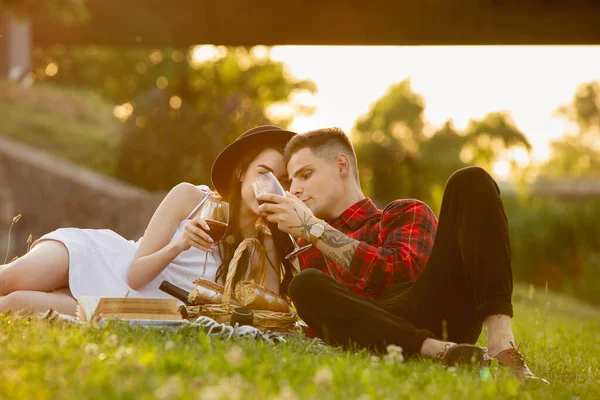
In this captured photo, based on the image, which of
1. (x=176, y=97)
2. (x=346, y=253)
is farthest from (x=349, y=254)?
(x=176, y=97)

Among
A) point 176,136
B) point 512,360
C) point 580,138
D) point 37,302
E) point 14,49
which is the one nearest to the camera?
point 512,360

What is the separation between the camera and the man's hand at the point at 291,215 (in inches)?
150

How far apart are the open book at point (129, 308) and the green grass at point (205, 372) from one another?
7.9 inches

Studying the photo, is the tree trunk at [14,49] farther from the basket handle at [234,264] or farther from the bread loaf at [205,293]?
the bread loaf at [205,293]

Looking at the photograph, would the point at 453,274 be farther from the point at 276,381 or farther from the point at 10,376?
the point at 10,376

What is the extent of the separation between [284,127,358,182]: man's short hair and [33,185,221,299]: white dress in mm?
678

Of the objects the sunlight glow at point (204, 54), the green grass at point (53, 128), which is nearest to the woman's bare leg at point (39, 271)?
the green grass at point (53, 128)

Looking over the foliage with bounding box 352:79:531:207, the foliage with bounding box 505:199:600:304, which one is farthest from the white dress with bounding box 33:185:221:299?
the foliage with bounding box 352:79:531:207

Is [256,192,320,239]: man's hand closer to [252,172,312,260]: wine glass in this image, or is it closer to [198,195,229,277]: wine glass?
[252,172,312,260]: wine glass

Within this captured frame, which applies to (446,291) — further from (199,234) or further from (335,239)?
(199,234)

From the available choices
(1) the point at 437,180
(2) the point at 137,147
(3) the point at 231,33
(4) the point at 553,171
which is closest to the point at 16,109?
(2) the point at 137,147

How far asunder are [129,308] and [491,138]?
86.1 feet

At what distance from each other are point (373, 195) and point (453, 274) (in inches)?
583

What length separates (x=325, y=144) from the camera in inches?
173
